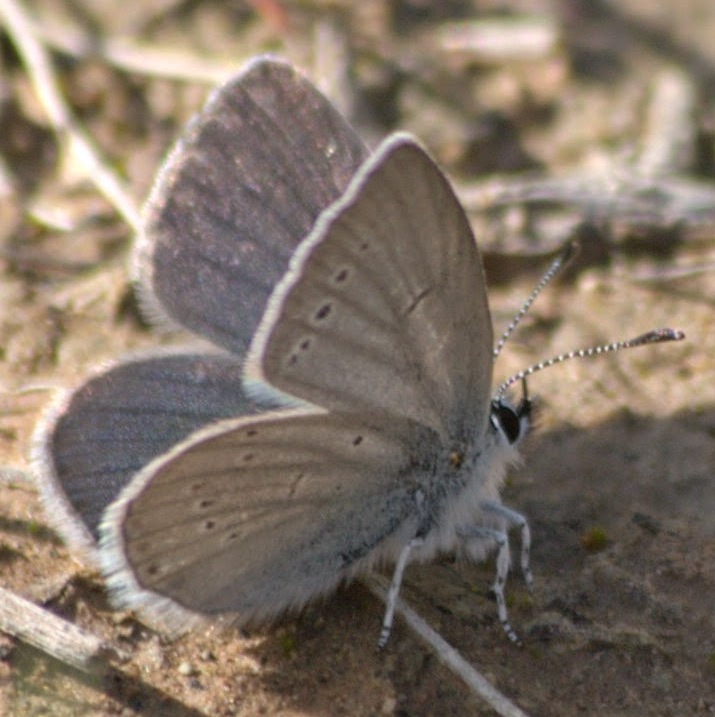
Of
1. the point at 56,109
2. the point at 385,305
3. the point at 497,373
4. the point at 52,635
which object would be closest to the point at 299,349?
the point at 385,305

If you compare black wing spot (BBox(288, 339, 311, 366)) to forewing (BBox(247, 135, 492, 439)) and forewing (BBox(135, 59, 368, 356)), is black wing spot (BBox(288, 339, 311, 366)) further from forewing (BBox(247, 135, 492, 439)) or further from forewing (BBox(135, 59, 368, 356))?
forewing (BBox(135, 59, 368, 356))

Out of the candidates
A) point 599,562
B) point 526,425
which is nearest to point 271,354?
point 526,425

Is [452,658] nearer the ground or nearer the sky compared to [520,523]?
nearer the ground

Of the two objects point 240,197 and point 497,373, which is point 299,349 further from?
point 497,373

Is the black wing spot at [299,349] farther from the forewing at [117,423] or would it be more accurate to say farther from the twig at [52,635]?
the twig at [52,635]

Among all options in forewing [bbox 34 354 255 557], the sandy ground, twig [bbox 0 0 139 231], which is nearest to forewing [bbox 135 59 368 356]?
forewing [bbox 34 354 255 557]
